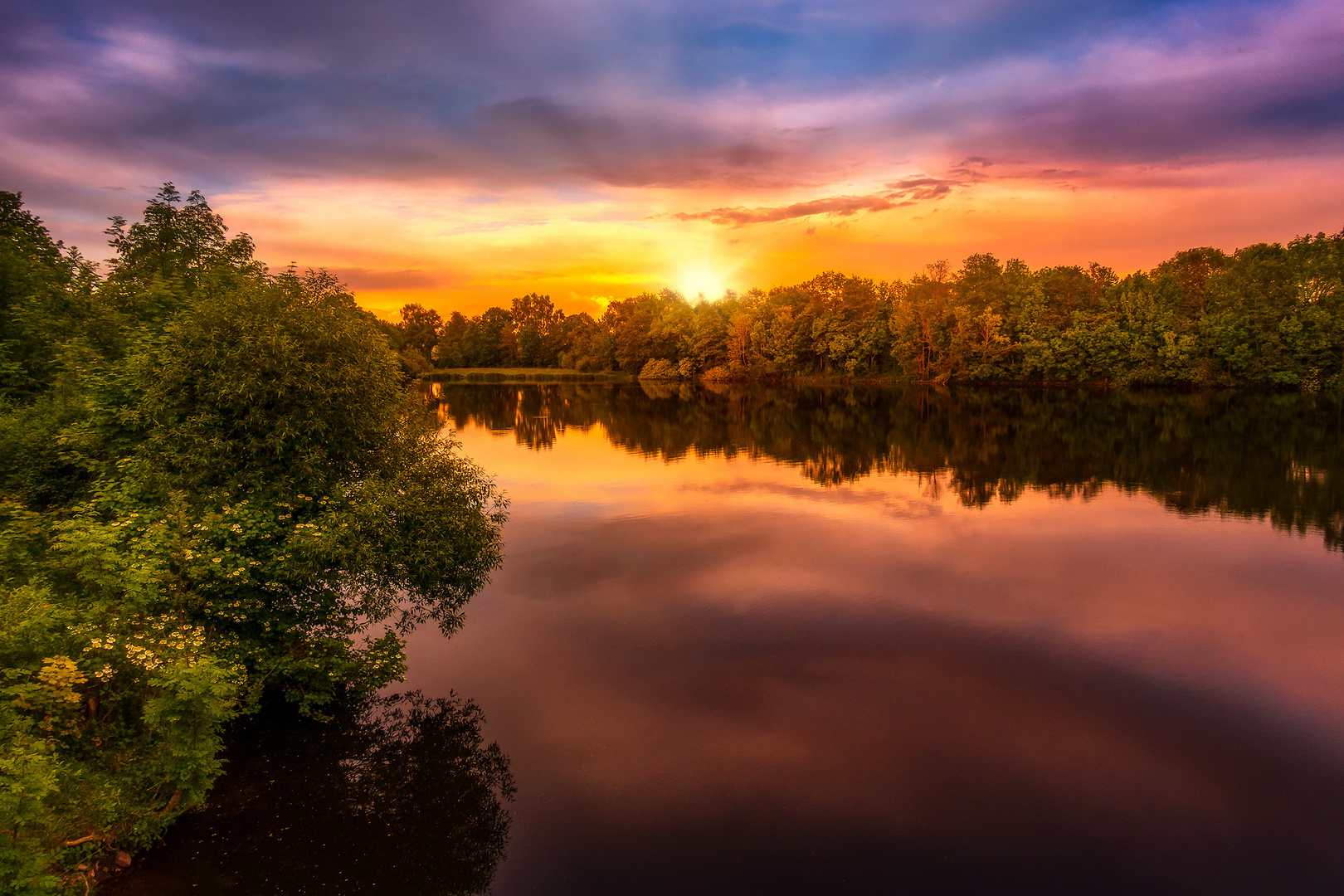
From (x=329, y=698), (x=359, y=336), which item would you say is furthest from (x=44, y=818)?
(x=359, y=336)

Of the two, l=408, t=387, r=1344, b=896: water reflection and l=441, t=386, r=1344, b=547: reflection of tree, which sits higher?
l=441, t=386, r=1344, b=547: reflection of tree

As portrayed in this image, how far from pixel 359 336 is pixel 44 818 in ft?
48.6

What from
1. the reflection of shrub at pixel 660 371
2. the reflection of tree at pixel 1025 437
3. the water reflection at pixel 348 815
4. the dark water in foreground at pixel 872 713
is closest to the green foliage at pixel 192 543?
the water reflection at pixel 348 815

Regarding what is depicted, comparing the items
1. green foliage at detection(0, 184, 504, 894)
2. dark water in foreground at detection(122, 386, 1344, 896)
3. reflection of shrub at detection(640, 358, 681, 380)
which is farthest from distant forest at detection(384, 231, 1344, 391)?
green foliage at detection(0, 184, 504, 894)

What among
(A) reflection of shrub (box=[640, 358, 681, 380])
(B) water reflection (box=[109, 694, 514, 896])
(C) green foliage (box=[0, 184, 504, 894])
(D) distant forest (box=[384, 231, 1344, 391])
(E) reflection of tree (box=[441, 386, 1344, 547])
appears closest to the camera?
(C) green foliage (box=[0, 184, 504, 894])

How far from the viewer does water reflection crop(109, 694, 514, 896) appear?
13398 millimetres

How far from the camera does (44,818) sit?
33.8ft

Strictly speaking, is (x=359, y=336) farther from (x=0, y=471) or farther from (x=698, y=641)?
(x=698, y=641)

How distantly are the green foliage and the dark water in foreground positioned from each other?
2.41m

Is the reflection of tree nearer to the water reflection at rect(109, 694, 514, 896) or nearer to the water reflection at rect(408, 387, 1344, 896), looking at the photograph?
the water reflection at rect(408, 387, 1344, 896)

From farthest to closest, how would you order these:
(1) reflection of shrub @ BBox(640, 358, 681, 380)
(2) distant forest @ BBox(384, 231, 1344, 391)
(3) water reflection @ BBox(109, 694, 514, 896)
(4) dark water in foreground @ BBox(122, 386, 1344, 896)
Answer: (1) reflection of shrub @ BBox(640, 358, 681, 380) < (2) distant forest @ BBox(384, 231, 1344, 391) < (4) dark water in foreground @ BBox(122, 386, 1344, 896) < (3) water reflection @ BBox(109, 694, 514, 896)

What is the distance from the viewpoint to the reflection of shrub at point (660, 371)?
510ft

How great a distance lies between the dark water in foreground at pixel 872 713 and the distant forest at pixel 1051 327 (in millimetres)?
71563

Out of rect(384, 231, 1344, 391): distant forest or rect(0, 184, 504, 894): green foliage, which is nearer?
rect(0, 184, 504, 894): green foliage
